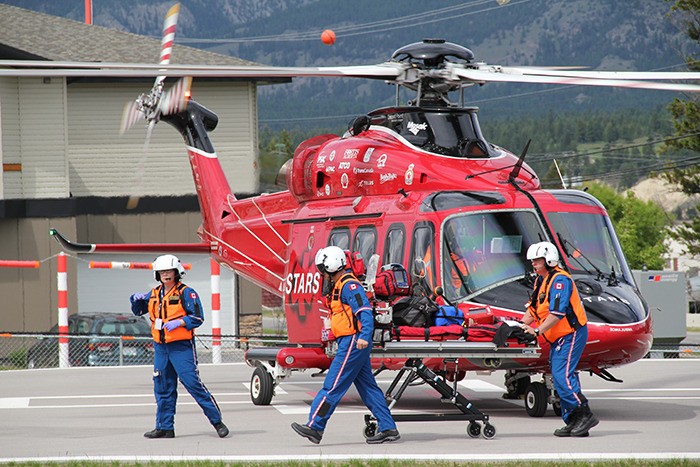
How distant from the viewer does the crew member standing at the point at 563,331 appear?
12.5 meters

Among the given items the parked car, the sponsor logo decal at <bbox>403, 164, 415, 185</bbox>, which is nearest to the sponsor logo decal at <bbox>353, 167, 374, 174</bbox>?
the sponsor logo decal at <bbox>403, 164, 415, 185</bbox>

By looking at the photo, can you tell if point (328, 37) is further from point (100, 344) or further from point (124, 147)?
point (124, 147)

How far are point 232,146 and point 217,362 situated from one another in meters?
11.7

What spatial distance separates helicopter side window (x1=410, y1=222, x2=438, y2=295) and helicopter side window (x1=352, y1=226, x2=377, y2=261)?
0.81 meters

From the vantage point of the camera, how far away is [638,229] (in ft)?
283

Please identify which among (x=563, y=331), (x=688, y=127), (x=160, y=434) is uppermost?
(x=688, y=127)

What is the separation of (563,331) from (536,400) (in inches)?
79.4

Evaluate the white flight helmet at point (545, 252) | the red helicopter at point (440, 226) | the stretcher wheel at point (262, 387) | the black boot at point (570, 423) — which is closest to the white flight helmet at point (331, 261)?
the red helicopter at point (440, 226)

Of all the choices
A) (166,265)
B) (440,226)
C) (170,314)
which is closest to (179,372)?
(170,314)

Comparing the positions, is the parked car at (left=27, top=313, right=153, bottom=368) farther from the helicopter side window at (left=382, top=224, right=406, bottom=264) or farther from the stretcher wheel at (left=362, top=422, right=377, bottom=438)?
the stretcher wheel at (left=362, top=422, right=377, bottom=438)

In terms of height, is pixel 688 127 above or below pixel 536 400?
above

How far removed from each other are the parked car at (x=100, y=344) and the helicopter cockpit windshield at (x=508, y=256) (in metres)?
9.75

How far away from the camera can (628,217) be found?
8425 cm

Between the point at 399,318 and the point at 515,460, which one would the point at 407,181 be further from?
the point at 515,460
